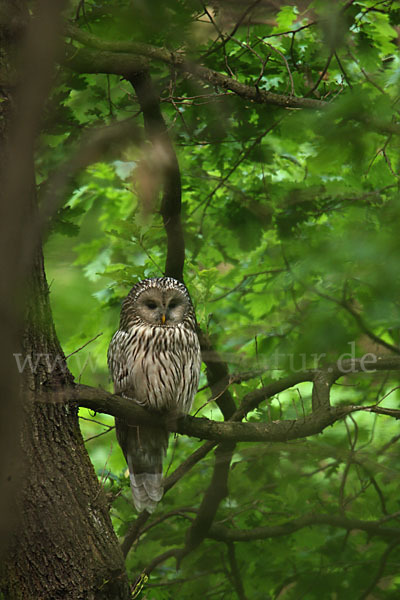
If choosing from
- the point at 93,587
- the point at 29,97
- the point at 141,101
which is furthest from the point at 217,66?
the point at 29,97

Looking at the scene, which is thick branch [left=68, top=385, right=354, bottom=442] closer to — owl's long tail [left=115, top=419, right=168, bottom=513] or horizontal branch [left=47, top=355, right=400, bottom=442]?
horizontal branch [left=47, top=355, right=400, bottom=442]

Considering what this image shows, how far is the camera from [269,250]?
14.9 ft

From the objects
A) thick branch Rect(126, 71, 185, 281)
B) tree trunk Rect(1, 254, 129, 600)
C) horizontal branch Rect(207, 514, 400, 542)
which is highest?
thick branch Rect(126, 71, 185, 281)

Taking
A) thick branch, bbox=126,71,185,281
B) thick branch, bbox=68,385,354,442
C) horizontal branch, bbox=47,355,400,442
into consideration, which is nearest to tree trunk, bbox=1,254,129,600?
horizontal branch, bbox=47,355,400,442

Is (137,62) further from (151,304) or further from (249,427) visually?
(249,427)

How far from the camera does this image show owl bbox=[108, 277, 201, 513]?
13.3 feet

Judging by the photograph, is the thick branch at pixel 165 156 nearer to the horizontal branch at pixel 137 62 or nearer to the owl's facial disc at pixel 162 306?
the horizontal branch at pixel 137 62

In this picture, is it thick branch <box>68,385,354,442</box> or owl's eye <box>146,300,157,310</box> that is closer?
thick branch <box>68,385,354,442</box>

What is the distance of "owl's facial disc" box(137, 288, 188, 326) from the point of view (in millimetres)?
4219

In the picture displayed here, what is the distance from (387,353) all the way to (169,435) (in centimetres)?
152

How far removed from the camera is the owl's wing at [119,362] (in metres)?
4.21

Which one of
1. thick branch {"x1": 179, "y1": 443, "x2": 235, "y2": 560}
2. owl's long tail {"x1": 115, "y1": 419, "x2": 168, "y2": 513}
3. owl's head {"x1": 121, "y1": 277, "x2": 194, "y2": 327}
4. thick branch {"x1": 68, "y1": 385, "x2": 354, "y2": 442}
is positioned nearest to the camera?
thick branch {"x1": 68, "y1": 385, "x2": 354, "y2": 442}

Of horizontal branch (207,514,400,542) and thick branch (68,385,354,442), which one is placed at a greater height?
thick branch (68,385,354,442)

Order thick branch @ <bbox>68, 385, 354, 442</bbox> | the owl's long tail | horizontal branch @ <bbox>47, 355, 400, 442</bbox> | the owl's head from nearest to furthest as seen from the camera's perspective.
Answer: horizontal branch @ <bbox>47, 355, 400, 442</bbox> < thick branch @ <bbox>68, 385, 354, 442</bbox> < the owl's head < the owl's long tail
